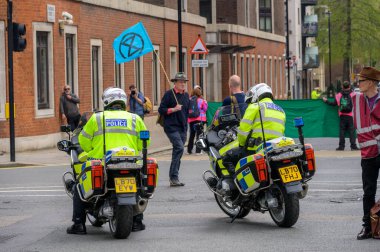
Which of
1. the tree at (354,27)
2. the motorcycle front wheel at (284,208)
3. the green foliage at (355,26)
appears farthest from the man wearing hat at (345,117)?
the green foliage at (355,26)

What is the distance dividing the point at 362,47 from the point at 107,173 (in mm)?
72373

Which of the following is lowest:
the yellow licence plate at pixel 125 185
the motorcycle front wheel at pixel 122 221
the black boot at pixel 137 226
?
the black boot at pixel 137 226

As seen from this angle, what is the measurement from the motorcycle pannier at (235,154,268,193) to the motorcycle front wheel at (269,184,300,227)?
22 centimetres

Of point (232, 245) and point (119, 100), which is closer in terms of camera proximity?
point (232, 245)

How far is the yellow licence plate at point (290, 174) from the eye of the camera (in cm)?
1298

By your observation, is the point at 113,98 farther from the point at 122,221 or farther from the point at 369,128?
the point at 369,128

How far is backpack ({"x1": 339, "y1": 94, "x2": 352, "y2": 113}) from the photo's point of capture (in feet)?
101

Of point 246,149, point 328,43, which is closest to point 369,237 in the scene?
point 246,149

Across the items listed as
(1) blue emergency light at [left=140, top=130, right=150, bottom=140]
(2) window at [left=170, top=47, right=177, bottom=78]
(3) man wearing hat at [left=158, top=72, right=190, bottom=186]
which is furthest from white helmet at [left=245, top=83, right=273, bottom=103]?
(2) window at [left=170, top=47, right=177, bottom=78]

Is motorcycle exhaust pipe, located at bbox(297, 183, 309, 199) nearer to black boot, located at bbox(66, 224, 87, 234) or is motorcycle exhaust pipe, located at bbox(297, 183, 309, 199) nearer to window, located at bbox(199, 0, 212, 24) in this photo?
black boot, located at bbox(66, 224, 87, 234)

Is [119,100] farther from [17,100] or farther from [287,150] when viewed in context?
[17,100]

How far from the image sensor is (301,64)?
103m

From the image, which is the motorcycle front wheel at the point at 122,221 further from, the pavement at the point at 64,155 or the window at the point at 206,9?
the window at the point at 206,9

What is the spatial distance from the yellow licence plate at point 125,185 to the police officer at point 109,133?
1.60 ft
